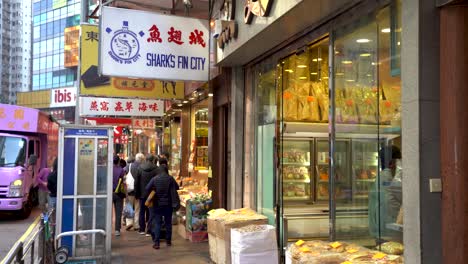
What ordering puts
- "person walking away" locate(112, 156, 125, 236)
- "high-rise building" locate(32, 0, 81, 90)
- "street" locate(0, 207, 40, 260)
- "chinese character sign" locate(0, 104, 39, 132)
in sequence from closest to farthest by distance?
1. "street" locate(0, 207, 40, 260)
2. "person walking away" locate(112, 156, 125, 236)
3. "chinese character sign" locate(0, 104, 39, 132)
4. "high-rise building" locate(32, 0, 81, 90)

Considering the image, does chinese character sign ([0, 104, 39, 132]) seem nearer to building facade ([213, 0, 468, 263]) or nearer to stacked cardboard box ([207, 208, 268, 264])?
building facade ([213, 0, 468, 263])

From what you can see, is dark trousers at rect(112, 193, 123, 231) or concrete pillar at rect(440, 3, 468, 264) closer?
concrete pillar at rect(440, 3, 468, 264)

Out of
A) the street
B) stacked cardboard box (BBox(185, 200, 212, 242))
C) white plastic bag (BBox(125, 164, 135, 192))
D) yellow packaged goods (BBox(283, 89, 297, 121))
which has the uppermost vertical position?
yellow packaged goods (BBox(283, 89, 297, 121))

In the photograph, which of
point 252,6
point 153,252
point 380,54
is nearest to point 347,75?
point 380,54

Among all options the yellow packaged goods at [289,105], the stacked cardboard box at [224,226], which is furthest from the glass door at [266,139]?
the stacked cardboard box at [224,226]

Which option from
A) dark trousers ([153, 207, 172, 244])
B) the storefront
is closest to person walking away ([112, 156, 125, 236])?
dark trousers ([153, 207, 172, 244])

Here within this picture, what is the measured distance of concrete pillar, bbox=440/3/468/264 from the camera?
4.11 metres

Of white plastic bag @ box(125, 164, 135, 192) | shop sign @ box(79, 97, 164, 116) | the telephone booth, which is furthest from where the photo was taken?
shop sign @ box(79, 97, 164, 116)

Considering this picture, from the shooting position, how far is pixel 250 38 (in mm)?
7629

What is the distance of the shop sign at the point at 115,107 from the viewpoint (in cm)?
1700

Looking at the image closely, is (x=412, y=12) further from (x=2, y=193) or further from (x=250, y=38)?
(x=2, y=193)

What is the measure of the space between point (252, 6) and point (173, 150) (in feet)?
40.8

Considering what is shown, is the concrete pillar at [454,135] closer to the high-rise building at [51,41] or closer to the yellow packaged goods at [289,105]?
the yellow packaged goods at [289,105]

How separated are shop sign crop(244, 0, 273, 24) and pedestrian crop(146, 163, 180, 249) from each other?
400 cm
